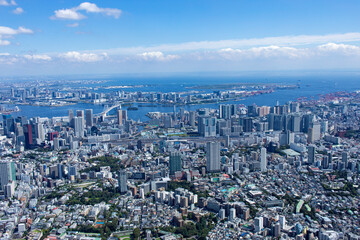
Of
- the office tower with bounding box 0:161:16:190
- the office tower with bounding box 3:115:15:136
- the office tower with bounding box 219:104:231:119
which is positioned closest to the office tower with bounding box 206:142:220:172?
the office tower with bounding box 0:161:16:190

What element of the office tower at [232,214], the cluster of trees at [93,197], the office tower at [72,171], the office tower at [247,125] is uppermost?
the office tower at [247,125]

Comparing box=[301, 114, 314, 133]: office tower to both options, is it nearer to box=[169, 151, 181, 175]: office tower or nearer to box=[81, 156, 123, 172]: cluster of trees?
box=[169, 151, 181, 175]: office tower

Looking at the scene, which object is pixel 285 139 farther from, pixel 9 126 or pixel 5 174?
pixel 9 126

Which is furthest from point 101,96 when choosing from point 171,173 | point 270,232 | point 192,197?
point 270,232

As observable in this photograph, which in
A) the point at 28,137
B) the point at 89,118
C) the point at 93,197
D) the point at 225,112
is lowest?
the point at 93,197

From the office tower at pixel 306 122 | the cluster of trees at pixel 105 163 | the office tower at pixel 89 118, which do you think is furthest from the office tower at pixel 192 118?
the cluster of trees at pixel 105 163

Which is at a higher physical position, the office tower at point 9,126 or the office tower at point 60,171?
the office tower at point 9,126

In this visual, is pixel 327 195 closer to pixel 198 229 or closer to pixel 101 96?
pixel 198 229

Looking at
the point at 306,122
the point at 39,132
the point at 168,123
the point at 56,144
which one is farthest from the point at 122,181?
the point at 306,122

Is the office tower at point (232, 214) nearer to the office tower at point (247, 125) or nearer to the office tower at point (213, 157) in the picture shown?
the office tower at point (213, 157)

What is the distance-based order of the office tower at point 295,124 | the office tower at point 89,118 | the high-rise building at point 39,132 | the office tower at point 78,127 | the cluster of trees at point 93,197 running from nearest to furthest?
the cluster of trees at point 93,197 < the high-rise building at point 39,132 < the office tower at point 295,124 < the office tower at point 78,127 < the office tower at point 89,118
